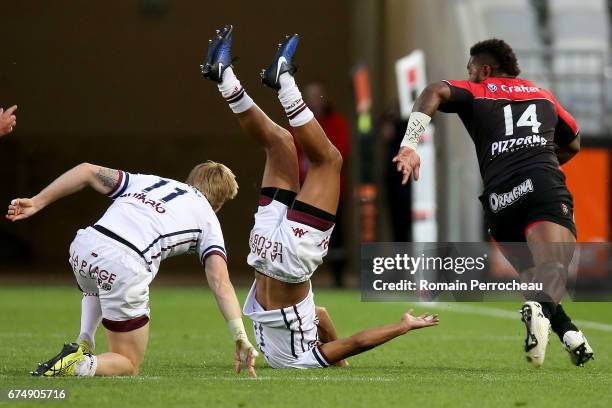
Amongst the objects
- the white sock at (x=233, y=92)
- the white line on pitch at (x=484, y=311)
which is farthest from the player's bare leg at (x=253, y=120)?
the white line on pitch at (x=484, y=311)

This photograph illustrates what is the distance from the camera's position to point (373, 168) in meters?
18.4

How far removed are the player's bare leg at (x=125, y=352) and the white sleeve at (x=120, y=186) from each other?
734 mm

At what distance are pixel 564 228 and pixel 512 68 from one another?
108cm

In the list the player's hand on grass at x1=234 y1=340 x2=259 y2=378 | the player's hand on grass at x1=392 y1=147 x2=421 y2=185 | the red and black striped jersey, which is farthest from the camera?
the red and black striped jersey

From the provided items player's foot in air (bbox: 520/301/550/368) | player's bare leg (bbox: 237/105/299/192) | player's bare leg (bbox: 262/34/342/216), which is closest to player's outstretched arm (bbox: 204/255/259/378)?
player's bare leg (bbox: 262/34/342/216)

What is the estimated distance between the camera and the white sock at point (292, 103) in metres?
7.03

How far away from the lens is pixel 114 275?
6578 mm

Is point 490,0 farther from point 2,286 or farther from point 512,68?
point 512,68

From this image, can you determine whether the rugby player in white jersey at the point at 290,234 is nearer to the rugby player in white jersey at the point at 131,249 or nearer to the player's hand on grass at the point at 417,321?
the player's hand on grass at the point at 417,321

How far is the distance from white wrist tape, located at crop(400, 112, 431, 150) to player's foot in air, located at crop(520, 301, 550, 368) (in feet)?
3.65

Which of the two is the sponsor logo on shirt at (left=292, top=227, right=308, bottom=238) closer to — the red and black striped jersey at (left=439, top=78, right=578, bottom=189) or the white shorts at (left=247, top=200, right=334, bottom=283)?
the white shorts at (left=247, top=200, right=334, bottom=283)

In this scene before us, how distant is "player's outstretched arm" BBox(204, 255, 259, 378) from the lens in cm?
625

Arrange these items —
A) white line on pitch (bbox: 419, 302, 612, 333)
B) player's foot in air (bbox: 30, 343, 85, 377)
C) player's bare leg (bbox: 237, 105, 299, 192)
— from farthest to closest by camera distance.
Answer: white line on pitch (bbox: 419, 302, 612, 333) → player's bare leg (bbox: 237, 105, 299, 192) → player's foot in air (bbox: 30, 343, 85, 377)

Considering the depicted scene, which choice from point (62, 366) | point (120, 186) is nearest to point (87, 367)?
point (62, 366)
